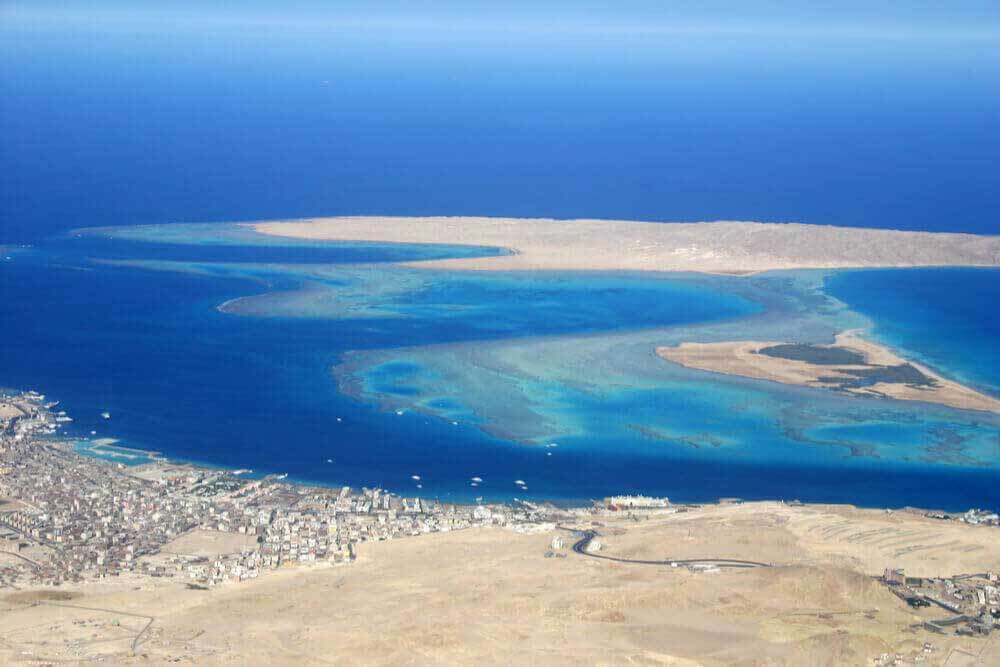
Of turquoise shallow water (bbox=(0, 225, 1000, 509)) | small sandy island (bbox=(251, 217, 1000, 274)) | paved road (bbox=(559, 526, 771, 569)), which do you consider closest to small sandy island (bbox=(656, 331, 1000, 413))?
turquoise shallow water (bbox=(0, 225, 1000, 509))

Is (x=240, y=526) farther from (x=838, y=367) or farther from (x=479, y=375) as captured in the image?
(x=838, y=367)

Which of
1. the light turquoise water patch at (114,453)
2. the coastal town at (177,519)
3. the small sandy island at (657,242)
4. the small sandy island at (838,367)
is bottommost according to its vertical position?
the coastal town at (177,519)

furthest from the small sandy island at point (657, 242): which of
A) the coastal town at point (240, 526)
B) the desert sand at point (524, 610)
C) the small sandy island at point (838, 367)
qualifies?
the desert sand at point (524, 610)

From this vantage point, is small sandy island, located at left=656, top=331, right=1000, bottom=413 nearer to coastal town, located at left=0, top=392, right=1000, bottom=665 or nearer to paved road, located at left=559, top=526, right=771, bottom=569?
coastal town, located at left=0, top=392, right=1000, bottom=665

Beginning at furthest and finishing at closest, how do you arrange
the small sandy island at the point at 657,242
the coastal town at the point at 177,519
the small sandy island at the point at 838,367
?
the small sandy island at the point at 657,242 → the small sandy island at the point at 838,367 → the coastal town at the point at 177,519

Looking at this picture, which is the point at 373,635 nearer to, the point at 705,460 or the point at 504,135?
the point at 705,460

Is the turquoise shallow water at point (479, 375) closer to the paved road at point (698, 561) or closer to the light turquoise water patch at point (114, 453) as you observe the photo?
the light turquoise water patch at point (114, 453)

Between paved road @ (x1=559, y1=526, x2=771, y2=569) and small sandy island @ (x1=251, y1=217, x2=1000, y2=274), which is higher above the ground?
small sandy island @ (x1=251, y1=217, x2=1000, y2=274)
